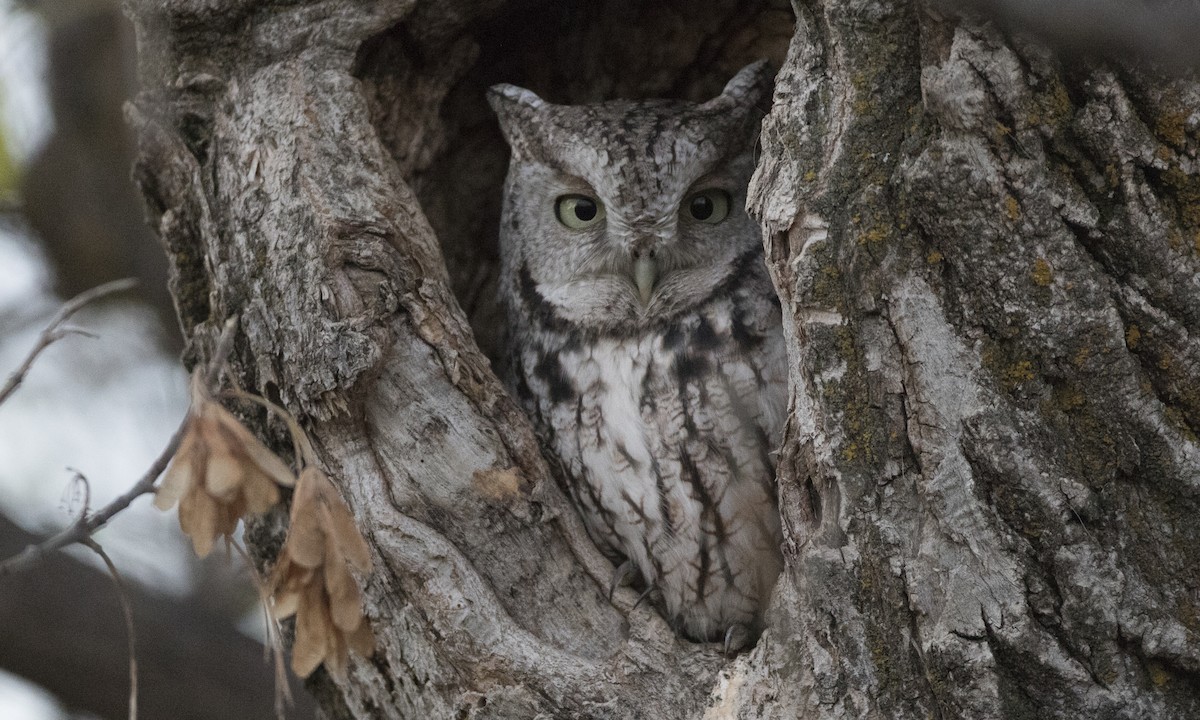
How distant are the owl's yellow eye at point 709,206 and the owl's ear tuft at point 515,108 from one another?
0.40 meters

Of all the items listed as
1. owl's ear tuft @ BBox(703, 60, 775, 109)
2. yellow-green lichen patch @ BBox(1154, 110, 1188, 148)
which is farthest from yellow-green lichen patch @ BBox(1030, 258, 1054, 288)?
owl's ear tuft @ BBox(703, 60, 775, 109)

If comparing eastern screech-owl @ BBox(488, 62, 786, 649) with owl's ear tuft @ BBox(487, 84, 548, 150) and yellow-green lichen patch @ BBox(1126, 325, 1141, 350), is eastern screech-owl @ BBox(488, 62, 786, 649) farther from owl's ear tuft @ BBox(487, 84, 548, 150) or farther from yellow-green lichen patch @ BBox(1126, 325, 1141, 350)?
yellow-green lichen patch @ BBox(1126, 325, 1141, 350)

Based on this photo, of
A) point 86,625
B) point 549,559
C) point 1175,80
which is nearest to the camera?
point 1175,80

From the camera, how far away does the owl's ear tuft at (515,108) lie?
8.25 feet

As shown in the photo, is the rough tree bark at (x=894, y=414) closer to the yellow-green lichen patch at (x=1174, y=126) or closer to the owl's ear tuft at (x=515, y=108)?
the yellow-green lichen patch at (x=1174, y=126)

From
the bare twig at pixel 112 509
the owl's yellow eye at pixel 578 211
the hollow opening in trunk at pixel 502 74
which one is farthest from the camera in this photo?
the hollow opening in trunk at pixel 502 74

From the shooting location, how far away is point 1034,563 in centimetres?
164

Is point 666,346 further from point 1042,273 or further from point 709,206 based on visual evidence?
point 1042,273

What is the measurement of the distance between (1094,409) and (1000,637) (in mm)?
358

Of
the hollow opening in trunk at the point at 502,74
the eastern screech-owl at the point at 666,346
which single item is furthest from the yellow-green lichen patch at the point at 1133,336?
the hollow opening in trunk at the point at 502,74

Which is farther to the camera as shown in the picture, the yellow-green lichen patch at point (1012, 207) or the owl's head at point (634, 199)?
the owl's head at point (634, 199)

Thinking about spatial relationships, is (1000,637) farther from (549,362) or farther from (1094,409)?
(549,362)

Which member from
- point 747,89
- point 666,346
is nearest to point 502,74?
point 747,89

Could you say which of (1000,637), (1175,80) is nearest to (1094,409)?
(1000,637)
